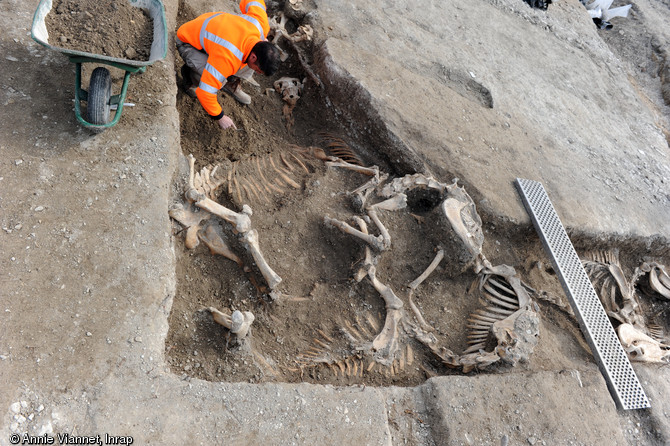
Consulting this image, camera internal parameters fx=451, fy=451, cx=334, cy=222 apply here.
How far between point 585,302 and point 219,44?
4.01 metres

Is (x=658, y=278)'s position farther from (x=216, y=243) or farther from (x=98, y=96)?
(x=98, y=96)

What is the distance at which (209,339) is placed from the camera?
3.02m

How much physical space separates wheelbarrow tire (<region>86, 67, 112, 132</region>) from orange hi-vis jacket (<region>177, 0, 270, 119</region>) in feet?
2.86

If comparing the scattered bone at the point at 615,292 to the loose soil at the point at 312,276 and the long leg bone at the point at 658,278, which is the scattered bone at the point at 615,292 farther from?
the loose soil at the point at 312,276

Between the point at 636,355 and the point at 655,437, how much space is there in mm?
695

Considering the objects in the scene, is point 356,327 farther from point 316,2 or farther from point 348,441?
point 316,2

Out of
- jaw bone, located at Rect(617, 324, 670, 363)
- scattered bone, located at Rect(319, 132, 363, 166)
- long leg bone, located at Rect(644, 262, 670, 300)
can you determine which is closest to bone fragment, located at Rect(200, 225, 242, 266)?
scattered bone, located at Rect(319, 132, 363, 166)

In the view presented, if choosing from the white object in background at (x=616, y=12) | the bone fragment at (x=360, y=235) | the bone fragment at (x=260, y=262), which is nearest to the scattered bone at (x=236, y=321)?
the bone fragment at (x=260, y=262)

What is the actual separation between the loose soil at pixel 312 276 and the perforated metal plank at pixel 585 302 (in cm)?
16

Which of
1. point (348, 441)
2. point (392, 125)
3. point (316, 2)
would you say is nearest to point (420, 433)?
A: point (348, 441)

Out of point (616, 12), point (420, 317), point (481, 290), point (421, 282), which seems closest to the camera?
point (420, 317)

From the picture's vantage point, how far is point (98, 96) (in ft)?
10.4

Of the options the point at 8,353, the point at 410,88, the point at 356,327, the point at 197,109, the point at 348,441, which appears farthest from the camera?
the point at 410,88

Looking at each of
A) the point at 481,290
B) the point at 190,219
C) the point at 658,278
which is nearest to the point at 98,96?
the point at 190,219
